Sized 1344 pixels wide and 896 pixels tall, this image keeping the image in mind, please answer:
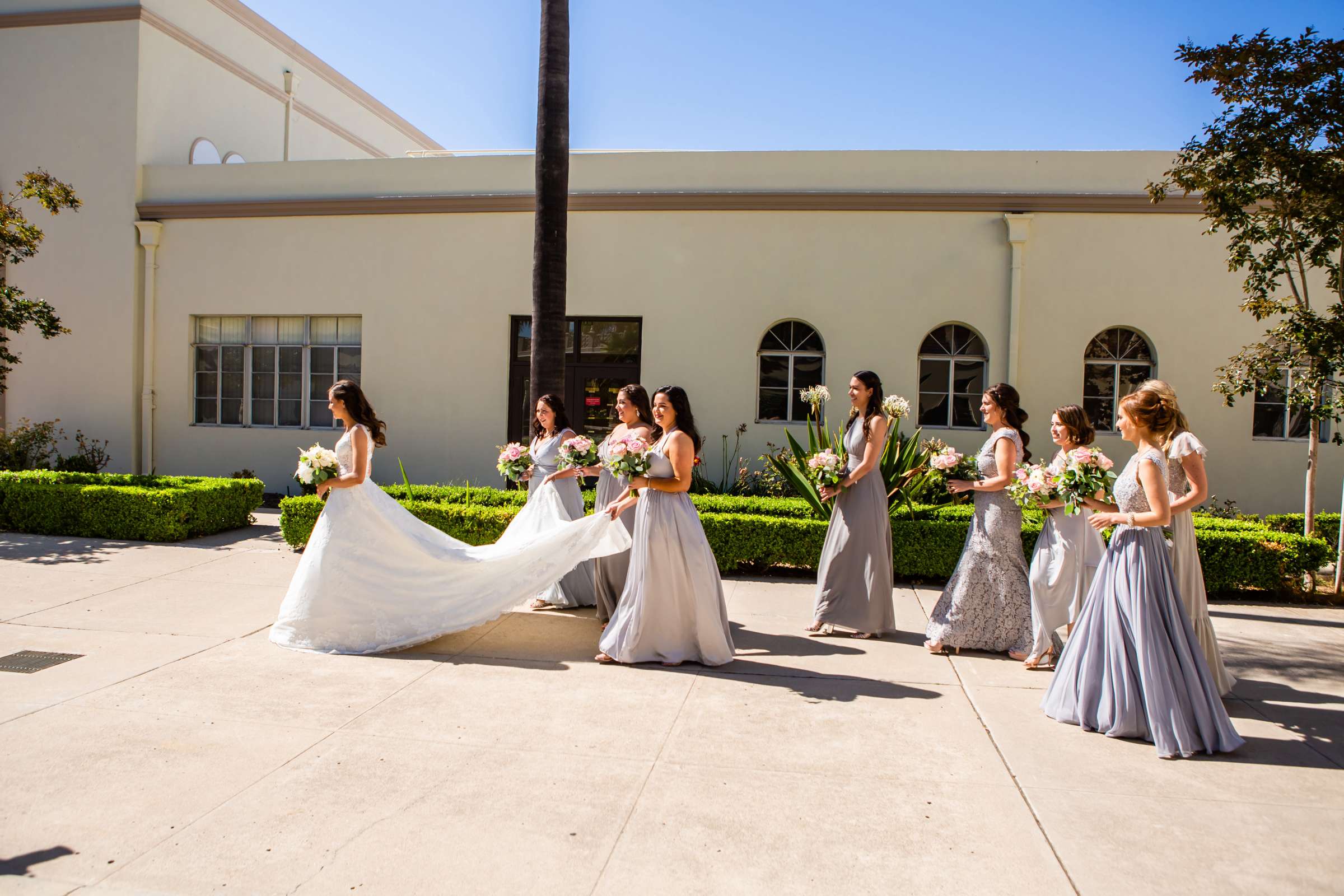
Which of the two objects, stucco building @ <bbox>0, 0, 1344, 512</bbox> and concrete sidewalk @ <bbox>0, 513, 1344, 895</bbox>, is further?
stucco building @ <bbox>0, 0, 1344, 512</bbox>

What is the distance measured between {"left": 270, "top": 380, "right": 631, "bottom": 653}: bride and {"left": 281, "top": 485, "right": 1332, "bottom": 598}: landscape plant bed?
2347 mm

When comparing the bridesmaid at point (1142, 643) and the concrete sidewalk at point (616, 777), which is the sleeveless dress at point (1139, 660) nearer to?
the bridesmaid at point (1142, 643)

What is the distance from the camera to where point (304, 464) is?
6.73 metres

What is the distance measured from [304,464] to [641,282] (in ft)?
26.6

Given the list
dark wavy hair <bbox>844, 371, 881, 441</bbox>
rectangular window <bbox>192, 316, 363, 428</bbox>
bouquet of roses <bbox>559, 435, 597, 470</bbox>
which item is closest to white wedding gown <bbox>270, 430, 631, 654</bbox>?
bouquet of roses <bbox>559, 435, 597, 470</bbox>

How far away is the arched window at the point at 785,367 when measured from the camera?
543 inches

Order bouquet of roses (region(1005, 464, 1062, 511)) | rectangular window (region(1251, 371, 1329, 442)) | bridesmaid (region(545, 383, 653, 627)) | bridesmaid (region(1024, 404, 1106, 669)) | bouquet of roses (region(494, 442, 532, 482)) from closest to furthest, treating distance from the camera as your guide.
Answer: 1. bouquet of roses (region(1005, 464, 1062, 511))
2. bridesmaid (region(1024, 404, 1106, 669))
3. bridesmaid (region(545, 383, 653, 627))
4. bouquet of roses (region(494, 442, 532, 482))
5. rectangular window (region(1251, 371, 1329, 442))

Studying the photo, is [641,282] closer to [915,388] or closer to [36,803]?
[915,388]

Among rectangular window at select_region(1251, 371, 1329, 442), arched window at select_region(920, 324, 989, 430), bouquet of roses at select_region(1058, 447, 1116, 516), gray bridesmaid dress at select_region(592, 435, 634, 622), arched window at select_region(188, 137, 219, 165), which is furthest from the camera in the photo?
arched window at select_region(188, 137, 219, 165)

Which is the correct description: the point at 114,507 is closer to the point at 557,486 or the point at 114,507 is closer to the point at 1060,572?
the point at 557,486

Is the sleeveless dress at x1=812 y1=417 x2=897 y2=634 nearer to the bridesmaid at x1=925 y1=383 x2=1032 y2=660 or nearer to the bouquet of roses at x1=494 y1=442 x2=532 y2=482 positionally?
the bridesmaid at x1=925 y1=383 x2=1032 y2=660

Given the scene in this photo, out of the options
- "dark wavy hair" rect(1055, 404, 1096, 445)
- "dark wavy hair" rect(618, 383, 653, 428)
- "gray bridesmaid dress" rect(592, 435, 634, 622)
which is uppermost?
"dark wavy hair" rect(618, 383, 653, 428)

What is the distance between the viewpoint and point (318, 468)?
6.65 meters

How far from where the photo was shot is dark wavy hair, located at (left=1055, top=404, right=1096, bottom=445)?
6.18 metres
